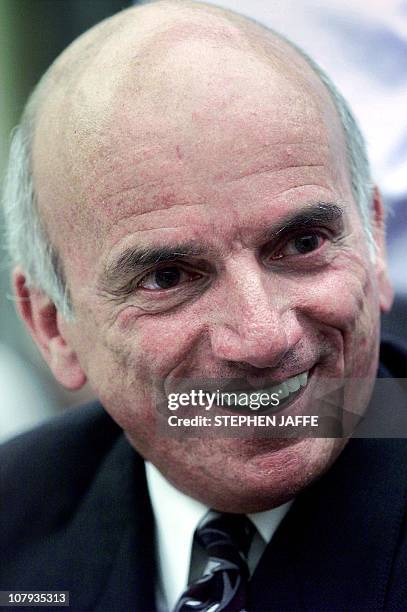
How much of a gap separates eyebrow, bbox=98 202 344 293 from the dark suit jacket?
429 mm

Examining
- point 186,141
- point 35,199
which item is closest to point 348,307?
point 186,141

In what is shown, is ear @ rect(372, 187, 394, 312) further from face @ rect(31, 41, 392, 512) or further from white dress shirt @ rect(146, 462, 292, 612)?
white dress shirt @ rect(146, 462, 292, 612)

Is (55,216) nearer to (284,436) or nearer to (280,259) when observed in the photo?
(280,259)

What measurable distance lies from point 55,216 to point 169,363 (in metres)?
0.34

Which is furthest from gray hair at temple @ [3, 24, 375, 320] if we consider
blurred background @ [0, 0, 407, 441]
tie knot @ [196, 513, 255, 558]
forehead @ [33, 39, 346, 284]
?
tie knot @ [196, 513, 255, 558]

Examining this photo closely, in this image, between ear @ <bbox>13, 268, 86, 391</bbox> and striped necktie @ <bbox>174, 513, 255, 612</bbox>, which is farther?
ear @ <bbox>13, 268, 86, 391</bbox>

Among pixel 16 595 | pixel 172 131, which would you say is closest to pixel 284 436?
pixel 172 131

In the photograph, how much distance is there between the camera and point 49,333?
1802mm

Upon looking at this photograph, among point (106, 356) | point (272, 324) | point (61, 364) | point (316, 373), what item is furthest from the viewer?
point (61, 364)

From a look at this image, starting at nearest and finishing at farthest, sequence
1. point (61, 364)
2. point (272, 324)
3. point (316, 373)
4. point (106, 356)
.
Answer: point (272, 324)
point (316, 373)
point (106, 356)
point (61, 364)

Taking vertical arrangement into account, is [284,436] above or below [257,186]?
below

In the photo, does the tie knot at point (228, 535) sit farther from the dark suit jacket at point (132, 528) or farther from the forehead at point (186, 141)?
the forehead at point (186, 141)

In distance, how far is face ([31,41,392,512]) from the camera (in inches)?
56.1

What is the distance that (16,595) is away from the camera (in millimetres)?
1774
